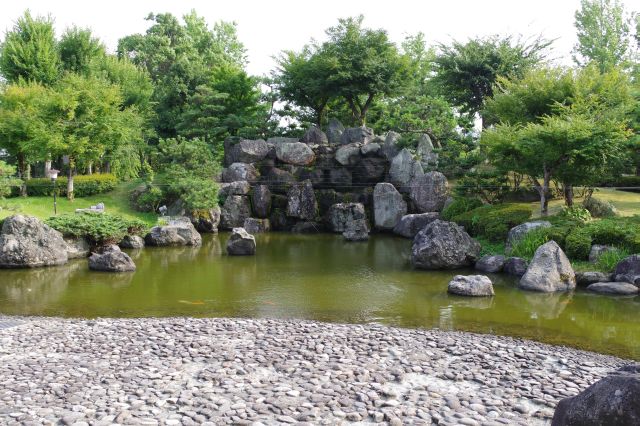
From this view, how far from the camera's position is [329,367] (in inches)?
334

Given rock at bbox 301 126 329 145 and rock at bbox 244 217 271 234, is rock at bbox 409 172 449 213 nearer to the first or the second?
rock at bbox 244 217 271 234

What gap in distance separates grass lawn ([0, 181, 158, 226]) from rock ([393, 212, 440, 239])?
41.3 feet

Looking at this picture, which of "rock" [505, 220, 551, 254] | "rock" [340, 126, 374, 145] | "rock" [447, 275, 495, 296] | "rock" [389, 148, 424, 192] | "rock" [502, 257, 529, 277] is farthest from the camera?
"rock" [340, 126, 374, 145]

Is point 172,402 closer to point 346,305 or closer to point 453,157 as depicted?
point 346,305

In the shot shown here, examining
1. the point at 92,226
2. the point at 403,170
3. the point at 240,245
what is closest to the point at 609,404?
the point at 240,245

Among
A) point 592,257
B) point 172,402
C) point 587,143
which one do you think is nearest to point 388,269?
point 592,257

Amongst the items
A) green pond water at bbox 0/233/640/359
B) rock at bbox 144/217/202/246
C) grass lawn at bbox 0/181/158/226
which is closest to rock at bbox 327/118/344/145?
grass lawn at bbox 0/181/158/226

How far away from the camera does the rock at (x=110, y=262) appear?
696 inches

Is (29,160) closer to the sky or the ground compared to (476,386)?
closer to the sky

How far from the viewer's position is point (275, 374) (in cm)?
816

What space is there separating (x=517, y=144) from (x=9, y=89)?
93.2ft

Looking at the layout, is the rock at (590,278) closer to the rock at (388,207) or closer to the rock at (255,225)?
the rock at (388,207)

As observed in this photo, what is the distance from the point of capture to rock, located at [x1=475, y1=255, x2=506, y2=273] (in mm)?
17594

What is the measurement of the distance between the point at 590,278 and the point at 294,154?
65.5ft
